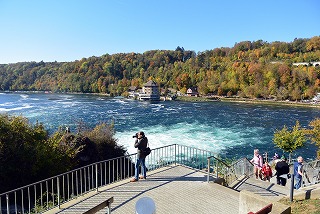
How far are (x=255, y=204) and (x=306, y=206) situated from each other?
2818 mm

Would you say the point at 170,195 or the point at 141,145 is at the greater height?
the point at 141,145

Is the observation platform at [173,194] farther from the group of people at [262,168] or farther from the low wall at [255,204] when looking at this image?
the low wall at [255,204]

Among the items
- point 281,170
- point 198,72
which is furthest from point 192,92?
point 281,170

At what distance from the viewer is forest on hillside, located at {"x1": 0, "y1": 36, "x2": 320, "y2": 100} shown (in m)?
109

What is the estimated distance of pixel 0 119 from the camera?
496 inches

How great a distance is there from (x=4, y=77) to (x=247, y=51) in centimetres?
15001

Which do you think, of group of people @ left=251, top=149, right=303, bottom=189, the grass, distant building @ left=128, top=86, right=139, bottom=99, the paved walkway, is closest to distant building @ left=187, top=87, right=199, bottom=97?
distant building @ left=128, top=86, right=139, bottom=99

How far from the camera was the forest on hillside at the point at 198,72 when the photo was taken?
357 ft

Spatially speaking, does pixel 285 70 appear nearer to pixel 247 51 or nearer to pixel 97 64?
pixel 247 51

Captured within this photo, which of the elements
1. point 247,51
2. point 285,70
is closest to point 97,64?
point 247,51

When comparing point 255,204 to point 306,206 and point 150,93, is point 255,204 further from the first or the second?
point 150,93

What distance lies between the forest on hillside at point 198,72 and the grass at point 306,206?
9913cm

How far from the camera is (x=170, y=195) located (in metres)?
7.95

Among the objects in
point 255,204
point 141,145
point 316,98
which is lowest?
point 316,98
